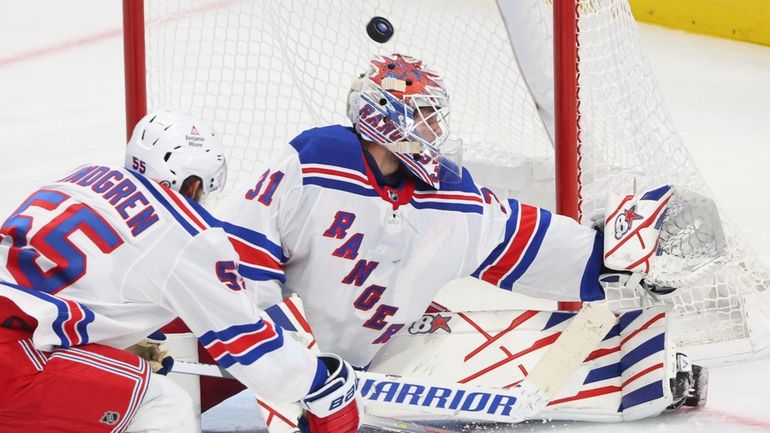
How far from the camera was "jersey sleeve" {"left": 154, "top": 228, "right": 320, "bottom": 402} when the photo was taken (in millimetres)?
2316

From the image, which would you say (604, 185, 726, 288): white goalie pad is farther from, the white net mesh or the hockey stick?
the white net mesh

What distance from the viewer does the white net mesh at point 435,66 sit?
139 inches

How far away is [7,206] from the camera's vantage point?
428 centimetres

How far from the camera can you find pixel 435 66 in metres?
4.23

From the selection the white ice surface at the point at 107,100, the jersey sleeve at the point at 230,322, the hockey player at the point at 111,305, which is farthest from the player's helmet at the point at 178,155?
the white ice surface at the point at 107,100

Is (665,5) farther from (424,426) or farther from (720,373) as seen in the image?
(424,426)

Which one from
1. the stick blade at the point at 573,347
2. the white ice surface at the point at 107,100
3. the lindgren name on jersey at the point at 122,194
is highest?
the lindgren name on jersey at the point at 122,194

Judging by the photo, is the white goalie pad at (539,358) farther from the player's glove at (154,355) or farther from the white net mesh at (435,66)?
the white net mesh at (435,66)

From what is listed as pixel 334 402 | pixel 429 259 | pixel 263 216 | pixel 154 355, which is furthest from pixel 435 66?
pixel 334 402

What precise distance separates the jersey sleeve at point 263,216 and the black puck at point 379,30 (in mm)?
431

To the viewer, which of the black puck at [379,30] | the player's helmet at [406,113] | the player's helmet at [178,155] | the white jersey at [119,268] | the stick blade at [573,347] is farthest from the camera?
the black puck at [379,30]

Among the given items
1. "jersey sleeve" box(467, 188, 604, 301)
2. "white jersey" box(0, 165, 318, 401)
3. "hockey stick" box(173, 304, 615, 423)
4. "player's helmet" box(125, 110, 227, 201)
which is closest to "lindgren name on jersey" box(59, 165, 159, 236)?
"white jersey" box(0, 165, 318, 401)

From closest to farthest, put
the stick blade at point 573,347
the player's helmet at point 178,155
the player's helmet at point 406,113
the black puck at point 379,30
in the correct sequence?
the player's helmet at point 178,155 < the player's helmet at point 406,113 < the stick blade at point 573,347 < the black puck at point 379,30

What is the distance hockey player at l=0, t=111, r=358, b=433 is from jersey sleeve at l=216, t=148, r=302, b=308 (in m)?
0.37
